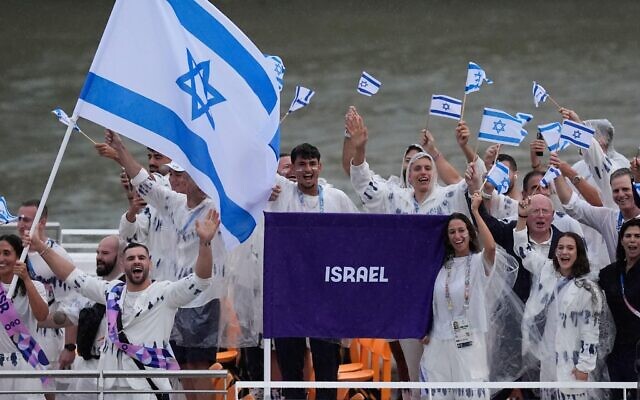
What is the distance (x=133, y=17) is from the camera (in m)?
6.73

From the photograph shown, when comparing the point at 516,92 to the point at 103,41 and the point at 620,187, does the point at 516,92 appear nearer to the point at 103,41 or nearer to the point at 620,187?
the point at 620,187

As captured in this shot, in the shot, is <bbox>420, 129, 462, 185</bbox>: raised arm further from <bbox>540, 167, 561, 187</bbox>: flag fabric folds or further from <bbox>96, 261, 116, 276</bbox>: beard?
<bbox>96, 261, 116, 276</bbox>: beard

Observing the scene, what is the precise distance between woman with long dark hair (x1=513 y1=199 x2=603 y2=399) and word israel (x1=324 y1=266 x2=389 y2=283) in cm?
76

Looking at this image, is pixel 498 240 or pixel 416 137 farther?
pixel 416 137

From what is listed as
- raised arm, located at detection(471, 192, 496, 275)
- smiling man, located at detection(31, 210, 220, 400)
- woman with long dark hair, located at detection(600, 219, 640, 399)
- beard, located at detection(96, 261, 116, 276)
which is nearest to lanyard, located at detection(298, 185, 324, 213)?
smiling man, located at detection(31, 210, 220, 400)

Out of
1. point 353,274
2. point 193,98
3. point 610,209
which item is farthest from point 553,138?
point 193,98

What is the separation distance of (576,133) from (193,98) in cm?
206

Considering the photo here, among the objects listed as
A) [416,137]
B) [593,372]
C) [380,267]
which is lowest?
[593,372]

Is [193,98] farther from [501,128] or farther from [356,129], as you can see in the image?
[501,128]

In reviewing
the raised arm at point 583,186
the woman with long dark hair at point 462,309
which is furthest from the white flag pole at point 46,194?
the raised arm at point 583,186

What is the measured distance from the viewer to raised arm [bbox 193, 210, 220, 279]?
6.63m

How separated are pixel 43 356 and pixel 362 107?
974cm

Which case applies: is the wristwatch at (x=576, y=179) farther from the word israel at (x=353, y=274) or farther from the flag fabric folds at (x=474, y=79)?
the word israel at (x=353, y=274)

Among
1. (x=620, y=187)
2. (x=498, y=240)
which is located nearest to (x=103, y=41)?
(x=498, y=240)
